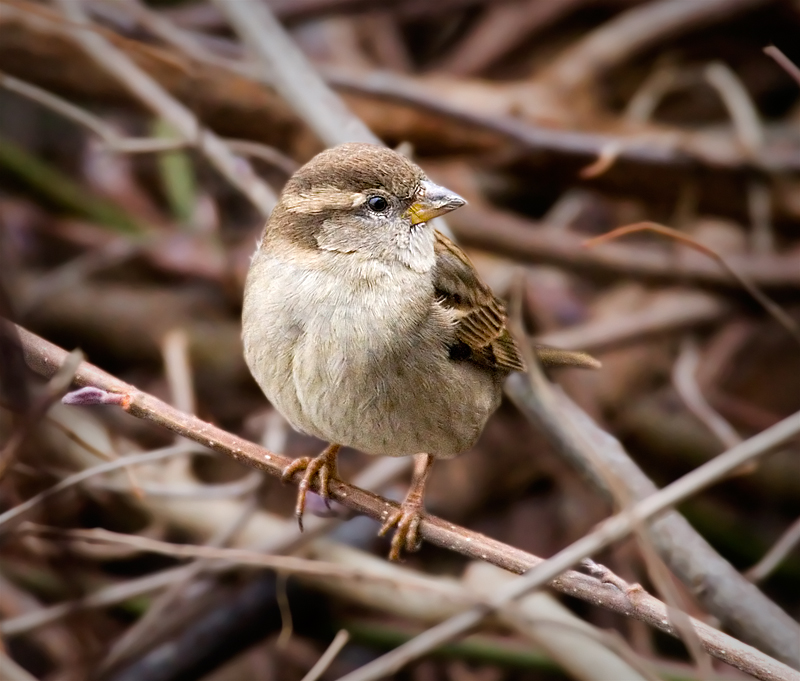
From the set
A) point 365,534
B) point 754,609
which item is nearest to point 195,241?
point 365,534

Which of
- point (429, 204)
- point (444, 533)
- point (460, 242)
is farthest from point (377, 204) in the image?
point (460, 242)

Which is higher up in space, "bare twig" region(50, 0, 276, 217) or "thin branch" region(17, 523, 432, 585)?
"bare twig" region(50, 0, 276, 217)

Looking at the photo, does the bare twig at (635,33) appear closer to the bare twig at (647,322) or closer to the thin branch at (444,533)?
the bare twig at (647,322)

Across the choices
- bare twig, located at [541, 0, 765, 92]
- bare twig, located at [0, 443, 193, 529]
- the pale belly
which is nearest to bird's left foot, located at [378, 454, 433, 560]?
the pale belly

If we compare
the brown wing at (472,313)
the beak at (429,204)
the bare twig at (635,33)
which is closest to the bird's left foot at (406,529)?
the brown wing at (472,313)

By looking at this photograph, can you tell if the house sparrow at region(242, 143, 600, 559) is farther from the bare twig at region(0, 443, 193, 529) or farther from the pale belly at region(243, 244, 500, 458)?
the bare twig at region(0, 443, 193, 529)

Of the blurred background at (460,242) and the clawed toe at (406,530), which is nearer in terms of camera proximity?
the clawed toe at (406,530)

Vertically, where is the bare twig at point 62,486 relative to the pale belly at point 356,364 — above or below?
below
